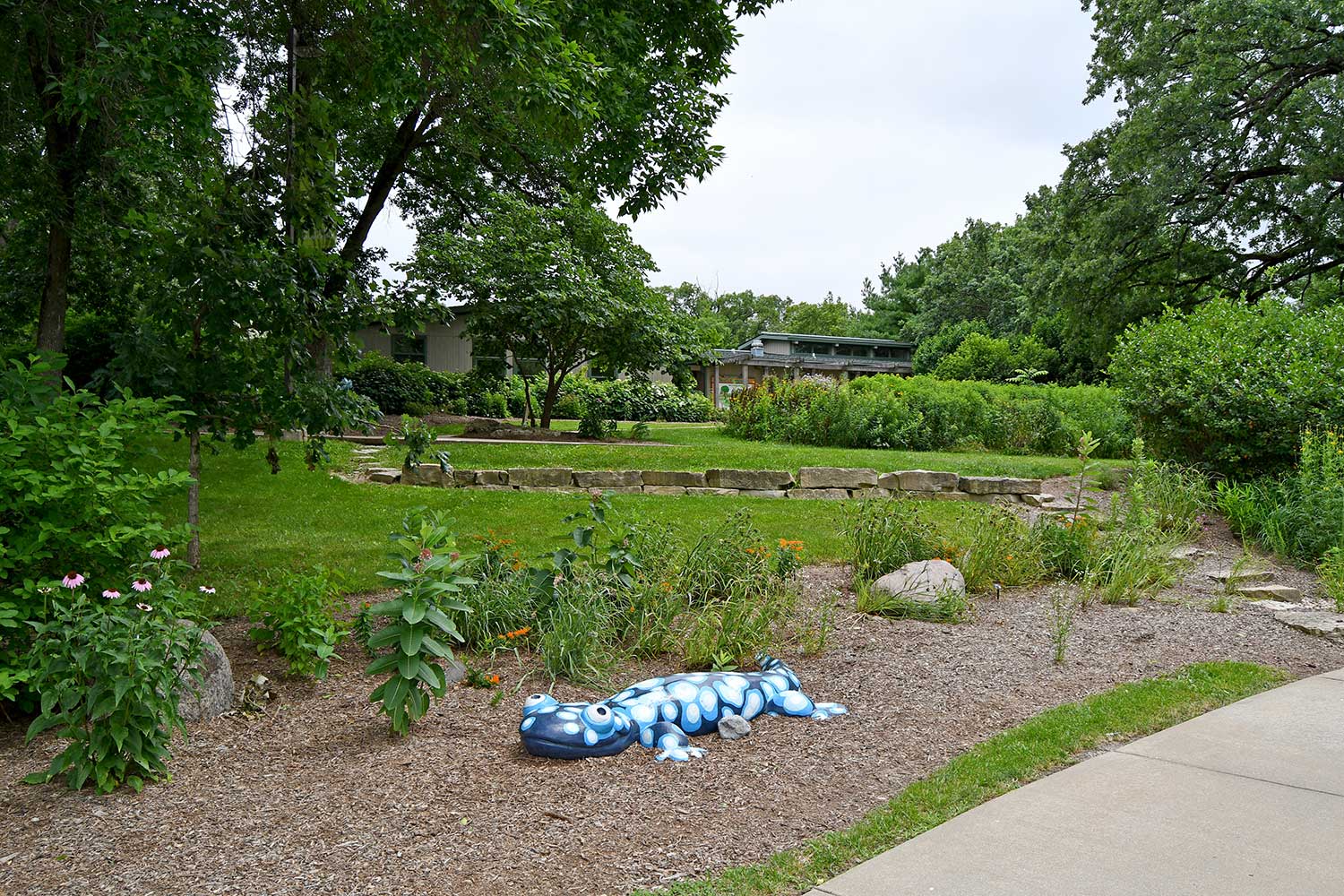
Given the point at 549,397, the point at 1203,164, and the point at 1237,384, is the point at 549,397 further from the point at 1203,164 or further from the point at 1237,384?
the point at 1203,164

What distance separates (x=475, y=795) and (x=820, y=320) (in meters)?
55.5

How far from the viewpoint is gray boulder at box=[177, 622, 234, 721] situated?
3.59 metres

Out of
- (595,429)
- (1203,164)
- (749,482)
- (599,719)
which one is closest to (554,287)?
(595,429)

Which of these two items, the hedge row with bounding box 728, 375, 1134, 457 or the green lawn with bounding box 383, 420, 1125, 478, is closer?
the green lawn with bounding box 383, 420, 1125, 478

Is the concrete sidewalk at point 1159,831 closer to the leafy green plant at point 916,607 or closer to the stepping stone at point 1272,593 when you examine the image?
the leafy green plant at point 916,607

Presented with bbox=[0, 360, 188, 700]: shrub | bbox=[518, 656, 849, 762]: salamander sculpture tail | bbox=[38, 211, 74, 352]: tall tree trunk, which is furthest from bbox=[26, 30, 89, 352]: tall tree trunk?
bbox=[518, 656, 849, 762]: salamander sculpture tail

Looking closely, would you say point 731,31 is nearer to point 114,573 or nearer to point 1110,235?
point 114,573

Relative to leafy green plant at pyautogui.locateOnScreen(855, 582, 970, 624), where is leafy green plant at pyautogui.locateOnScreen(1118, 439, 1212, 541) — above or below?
above

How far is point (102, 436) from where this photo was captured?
347 centimetres

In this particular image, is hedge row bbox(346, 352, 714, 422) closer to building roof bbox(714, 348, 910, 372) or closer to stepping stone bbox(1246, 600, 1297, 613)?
building roof bbox(714, 348, 910, 372)

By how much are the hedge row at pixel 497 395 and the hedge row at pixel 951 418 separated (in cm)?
360

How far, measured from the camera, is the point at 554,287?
1477 centimetres

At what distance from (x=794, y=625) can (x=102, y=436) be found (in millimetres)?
3484

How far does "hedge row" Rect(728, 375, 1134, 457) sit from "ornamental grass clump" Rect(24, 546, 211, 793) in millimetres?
13674
